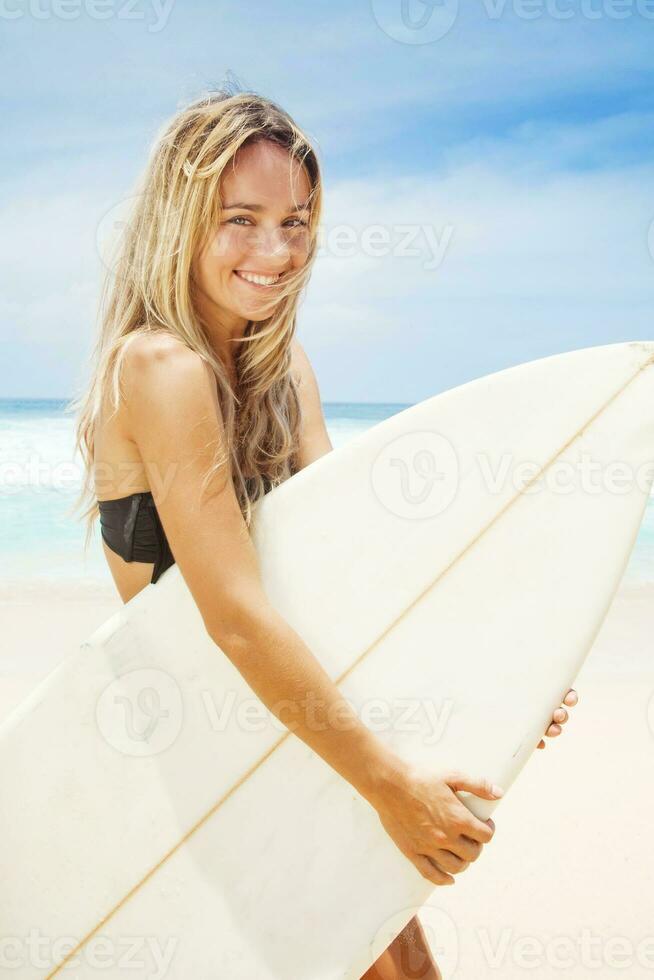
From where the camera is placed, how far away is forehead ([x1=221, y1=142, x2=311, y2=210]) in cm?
154

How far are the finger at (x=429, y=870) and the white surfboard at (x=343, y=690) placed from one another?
0.14 m

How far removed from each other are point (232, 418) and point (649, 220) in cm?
185

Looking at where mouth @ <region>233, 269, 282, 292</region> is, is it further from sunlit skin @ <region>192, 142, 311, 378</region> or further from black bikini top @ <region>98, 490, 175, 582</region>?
black bikini top @ <region>98, 490, 175, 582</region>

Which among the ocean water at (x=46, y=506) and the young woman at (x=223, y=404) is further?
the ocean water at (x=46, y=506)

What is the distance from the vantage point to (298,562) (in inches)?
67.7

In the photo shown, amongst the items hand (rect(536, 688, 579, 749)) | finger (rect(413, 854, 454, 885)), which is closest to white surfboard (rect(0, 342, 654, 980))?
hand (rect(536, 688, 579, 749))

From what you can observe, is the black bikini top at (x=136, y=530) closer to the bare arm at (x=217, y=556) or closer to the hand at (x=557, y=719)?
the bare arm at (x=217, y=556)

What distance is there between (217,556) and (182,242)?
0.59 metres

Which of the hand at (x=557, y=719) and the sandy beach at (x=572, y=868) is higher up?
the hand at (x=557, y=719)

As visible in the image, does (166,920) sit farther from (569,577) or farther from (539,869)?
(539,869)

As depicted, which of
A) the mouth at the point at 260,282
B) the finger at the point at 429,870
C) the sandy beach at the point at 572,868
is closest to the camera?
the finger at the point at 429,870

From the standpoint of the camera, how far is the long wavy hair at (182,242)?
60.1 inches

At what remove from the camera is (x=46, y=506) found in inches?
391

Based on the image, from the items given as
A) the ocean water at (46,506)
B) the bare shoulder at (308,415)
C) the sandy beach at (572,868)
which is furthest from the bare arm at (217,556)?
the sandy beach at (572,868)
